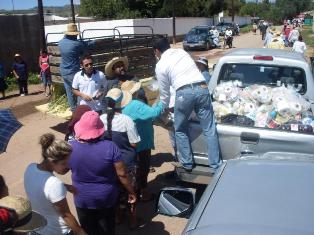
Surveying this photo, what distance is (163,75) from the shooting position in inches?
226

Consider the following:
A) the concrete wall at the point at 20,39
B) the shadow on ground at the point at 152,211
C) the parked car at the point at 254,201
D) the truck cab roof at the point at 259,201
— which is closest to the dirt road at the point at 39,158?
the shadow on ground at the point at 152,211

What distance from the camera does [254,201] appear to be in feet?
8.22

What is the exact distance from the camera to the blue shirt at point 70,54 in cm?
867

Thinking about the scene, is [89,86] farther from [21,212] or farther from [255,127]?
[21,212]

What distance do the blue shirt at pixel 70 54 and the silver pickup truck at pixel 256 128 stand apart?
3.31 m

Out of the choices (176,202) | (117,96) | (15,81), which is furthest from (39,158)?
(15,81)

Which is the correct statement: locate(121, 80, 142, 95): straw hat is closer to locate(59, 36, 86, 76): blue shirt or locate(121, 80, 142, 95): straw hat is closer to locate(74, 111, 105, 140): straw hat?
locate(74, 111, 105, 140): straw hat

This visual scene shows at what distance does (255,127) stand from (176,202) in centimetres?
214

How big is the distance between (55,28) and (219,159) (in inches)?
1316

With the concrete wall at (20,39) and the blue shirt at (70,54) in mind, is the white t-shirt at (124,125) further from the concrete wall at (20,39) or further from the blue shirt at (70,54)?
the concrete wall at (20,39)

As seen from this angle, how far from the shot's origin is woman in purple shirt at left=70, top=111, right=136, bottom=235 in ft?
12.8

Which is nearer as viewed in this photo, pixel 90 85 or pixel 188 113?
pixel 188 113

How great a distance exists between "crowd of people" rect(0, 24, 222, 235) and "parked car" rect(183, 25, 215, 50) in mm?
25758

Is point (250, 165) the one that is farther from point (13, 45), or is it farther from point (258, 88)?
point (13, 45)
